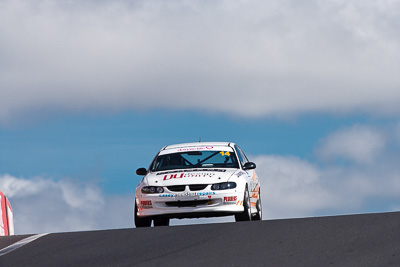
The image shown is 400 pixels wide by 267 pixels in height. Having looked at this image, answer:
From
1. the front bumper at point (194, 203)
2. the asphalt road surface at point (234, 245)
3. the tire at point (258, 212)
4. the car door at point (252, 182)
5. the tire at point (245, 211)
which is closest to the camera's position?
the asphalt road surface at point (234, 245)

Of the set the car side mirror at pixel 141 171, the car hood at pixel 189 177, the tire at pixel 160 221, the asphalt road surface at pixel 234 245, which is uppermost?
the car side mirror at pixel 141 171

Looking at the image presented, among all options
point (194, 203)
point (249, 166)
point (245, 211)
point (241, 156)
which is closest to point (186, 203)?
point (194, 203)

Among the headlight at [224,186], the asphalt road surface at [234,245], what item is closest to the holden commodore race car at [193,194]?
the headlight at [224,186]

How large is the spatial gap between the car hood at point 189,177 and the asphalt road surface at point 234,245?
2761 millimetres

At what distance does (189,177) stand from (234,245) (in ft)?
17.9

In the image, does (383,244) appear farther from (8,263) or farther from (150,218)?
(150,218)

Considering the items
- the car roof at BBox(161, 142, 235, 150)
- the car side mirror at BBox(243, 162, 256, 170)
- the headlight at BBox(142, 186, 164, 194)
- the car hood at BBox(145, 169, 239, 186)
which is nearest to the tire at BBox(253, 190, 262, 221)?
the car side mirror at BBox(243, 162, 256, 170)

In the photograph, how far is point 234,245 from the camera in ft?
32.9

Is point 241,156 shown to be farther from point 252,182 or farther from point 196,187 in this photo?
point 196,187

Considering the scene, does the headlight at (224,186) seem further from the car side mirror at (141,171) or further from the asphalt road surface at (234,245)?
the asphalt road surface at (234,245)

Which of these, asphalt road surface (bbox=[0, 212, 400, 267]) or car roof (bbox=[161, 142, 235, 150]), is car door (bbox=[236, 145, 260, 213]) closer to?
car roof (bbox=[161, 142, 235, 150])

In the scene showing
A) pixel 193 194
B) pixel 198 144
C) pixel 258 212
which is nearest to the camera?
pixel 193 194

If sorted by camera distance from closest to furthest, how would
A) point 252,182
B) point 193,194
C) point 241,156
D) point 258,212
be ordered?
point 193,194 → point 252,182 → point 258,212 → point 241,156

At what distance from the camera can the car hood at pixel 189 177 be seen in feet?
50.3
